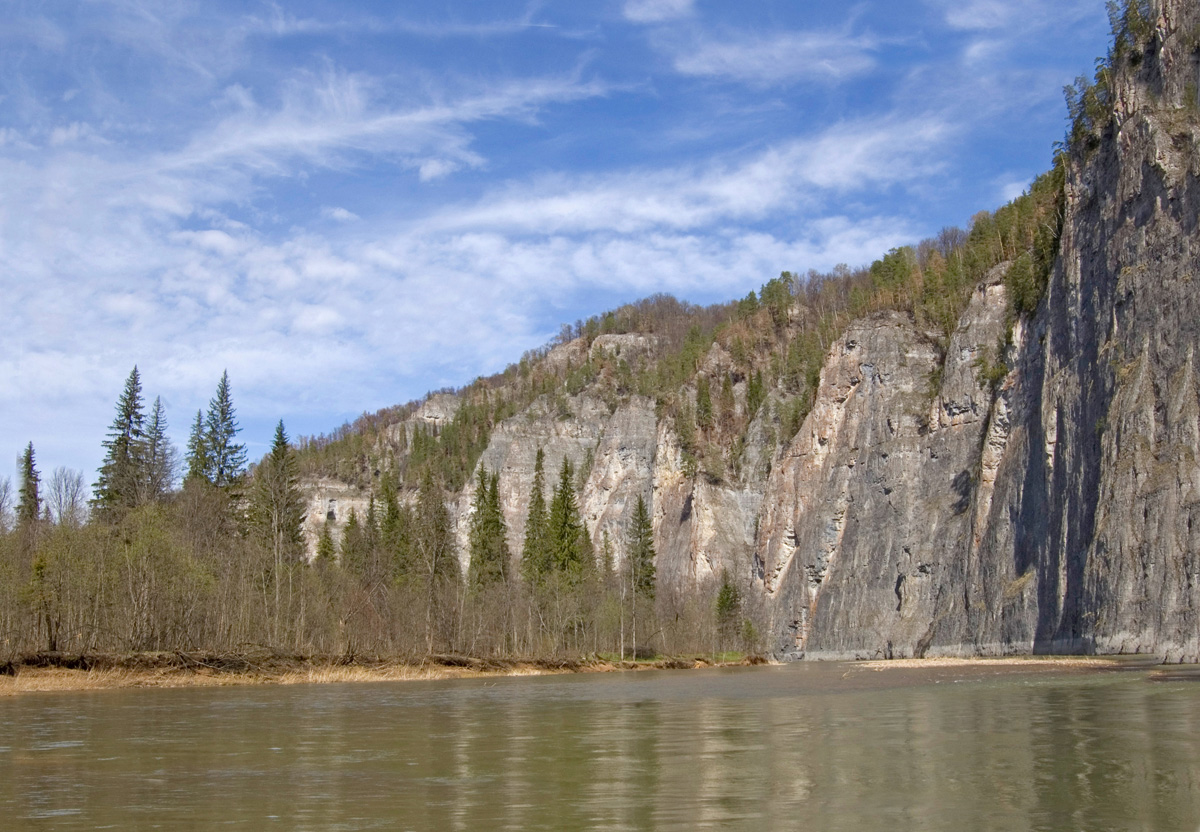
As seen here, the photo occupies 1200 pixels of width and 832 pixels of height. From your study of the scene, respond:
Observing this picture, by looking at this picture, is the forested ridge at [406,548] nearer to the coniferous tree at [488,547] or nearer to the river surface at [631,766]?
the coniferous tree at [488,547]

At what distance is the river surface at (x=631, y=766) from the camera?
11393 mm

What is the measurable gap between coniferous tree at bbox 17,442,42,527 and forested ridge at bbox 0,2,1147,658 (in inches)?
8.0

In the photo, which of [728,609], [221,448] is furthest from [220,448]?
[728,609]

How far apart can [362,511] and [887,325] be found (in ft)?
328

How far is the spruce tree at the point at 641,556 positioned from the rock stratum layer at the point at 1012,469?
258 inches

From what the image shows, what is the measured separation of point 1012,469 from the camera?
7600cm

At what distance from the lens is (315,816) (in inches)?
464

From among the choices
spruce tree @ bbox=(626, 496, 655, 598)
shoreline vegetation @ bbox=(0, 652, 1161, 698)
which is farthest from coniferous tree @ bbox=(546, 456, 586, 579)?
shoreline vegetation @ bbox=(0, 652, 1161, 698)

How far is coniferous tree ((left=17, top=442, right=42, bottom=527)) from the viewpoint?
85000mm

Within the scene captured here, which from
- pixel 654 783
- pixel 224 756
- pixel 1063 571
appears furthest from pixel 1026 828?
pixel 1063 571

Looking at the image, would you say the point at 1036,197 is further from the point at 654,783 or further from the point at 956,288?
the point at 654,783

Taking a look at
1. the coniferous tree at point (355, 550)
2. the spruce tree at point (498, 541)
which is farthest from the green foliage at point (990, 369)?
the coniferous tree at point (355, 550)

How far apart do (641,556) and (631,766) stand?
315ft

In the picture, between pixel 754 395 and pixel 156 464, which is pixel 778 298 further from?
pixel 156 464
